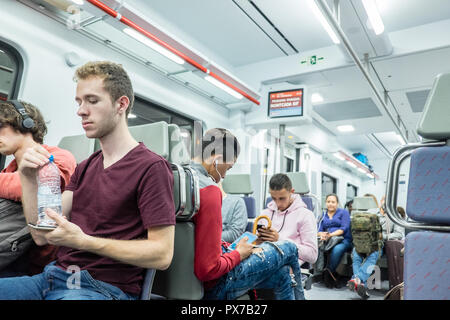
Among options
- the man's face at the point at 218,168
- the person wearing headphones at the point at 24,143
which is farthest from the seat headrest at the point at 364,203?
the person wearing headphones at the point at 24,143

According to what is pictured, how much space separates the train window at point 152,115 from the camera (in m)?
5.36

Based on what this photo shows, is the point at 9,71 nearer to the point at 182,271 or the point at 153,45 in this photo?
the point at 153,45

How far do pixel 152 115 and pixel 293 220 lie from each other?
3509 millimetres

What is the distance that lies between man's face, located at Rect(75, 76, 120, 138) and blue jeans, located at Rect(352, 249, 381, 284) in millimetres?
4412

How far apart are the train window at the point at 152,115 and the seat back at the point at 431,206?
410 centimetres

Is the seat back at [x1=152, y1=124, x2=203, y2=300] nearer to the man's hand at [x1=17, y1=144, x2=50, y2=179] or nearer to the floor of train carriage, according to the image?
the man's hand at [x1=17, y1=144, x2=50, y2=179]

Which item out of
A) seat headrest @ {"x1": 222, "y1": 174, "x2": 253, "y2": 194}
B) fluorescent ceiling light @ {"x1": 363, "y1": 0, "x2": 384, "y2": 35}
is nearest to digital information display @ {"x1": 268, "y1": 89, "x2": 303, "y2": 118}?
seat headrest @ {"x1": 222, "y1": 174, "x2": 253, "y2": 194}

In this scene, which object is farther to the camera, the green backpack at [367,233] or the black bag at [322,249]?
the black bag at [322,249]

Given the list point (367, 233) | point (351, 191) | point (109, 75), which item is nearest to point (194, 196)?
point (109, 75)

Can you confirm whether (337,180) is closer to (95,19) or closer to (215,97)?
(215,97)

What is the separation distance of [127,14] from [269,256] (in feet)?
10.5

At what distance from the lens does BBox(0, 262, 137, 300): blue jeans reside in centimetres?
114

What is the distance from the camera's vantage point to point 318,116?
30.1 ft

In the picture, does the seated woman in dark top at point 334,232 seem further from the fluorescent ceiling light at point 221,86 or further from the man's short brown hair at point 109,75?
the man's short brown hair at point 109,75
